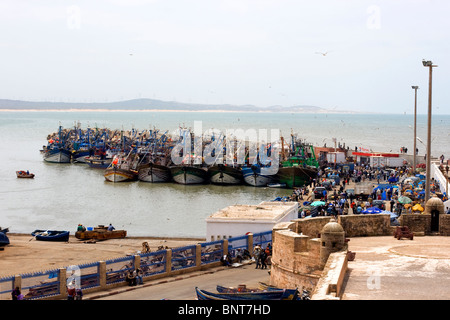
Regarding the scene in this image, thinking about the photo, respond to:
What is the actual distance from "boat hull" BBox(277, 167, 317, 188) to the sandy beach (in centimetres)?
3412

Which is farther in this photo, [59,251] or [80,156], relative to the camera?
[80,156]

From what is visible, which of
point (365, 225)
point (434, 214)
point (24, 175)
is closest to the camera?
point (434, 214)

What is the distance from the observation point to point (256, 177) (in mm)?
74812

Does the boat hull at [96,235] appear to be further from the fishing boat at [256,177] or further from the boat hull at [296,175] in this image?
the fishing boat at [256,177]

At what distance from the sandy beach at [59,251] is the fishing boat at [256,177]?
34.9m

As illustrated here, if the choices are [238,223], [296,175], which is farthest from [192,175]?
[238,223]

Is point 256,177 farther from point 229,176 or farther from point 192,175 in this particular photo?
point 192,175

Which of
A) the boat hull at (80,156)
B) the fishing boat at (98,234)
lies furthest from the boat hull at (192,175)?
the fishing boat at (98,234)

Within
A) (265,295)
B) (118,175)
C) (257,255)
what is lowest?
(118,175)

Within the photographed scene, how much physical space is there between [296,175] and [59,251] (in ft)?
135

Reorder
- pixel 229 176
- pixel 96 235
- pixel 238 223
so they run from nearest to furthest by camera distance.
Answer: pixel 238 223 → pixel 96 235 → pixel 229 176

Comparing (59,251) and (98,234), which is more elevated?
(59,251)

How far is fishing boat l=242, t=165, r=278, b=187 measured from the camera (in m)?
74.6
